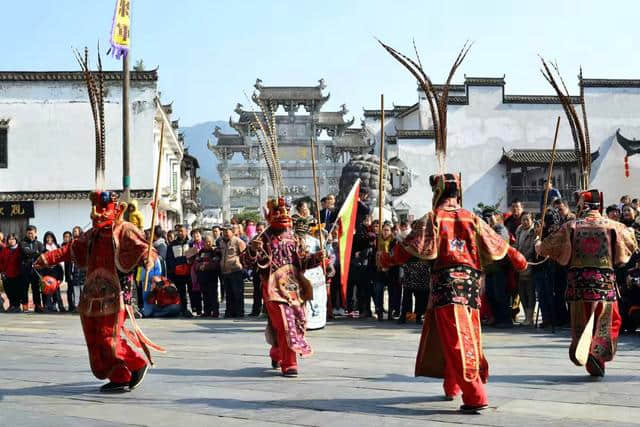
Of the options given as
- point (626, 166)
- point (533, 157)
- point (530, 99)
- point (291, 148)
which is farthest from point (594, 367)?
point (291, 148)

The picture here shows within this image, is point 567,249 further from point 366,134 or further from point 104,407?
point 366,134

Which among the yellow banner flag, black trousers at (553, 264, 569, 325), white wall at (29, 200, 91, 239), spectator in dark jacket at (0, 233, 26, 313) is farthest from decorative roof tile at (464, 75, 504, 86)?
the yellow banner flag

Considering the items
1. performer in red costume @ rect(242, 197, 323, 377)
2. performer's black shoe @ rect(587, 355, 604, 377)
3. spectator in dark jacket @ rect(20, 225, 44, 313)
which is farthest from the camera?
spectator in dark jacket @ rect(20, 225, 44, 313)

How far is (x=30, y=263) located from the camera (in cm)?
1466

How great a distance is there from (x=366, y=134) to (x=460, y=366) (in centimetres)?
4081

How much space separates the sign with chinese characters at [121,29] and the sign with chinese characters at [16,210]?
12.3m

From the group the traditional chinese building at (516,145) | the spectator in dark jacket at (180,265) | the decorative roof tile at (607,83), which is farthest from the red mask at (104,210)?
the decorative roof tile at (607,83)

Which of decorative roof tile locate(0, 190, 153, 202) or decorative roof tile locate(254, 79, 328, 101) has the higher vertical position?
decorative roof tile locate(254, 79, 328, 101)

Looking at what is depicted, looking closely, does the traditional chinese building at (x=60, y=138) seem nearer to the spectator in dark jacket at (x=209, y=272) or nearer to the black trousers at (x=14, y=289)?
the black trousers at (x=14, y=289)

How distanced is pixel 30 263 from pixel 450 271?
10.3 metres

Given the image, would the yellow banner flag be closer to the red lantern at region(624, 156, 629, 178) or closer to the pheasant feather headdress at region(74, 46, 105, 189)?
the pheasant feather headdress at region(74, 46, 105, 189)

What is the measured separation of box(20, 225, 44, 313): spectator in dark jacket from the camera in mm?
14562

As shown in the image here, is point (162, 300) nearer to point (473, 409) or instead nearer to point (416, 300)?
point (416, 300)

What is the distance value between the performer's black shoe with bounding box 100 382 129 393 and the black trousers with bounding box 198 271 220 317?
6.75 meters
